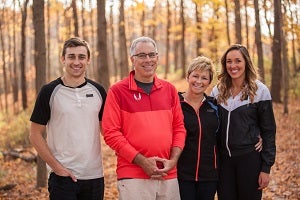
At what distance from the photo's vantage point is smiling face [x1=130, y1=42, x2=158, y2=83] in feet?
12.3

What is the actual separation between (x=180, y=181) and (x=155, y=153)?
2.03ft

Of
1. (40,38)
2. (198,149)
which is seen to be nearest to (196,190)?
(198,149)

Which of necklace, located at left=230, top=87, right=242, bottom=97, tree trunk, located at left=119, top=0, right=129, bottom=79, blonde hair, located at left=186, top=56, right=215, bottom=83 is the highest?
tree trunk, located at left=119, top=0, right=129, bottom=79

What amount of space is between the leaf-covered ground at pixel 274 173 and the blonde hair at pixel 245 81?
359 cm

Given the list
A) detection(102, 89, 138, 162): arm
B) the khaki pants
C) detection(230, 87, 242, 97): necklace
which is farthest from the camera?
detection(230, 87, 242, 97): necklace

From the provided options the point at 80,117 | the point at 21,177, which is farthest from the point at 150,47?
the point at 21,177

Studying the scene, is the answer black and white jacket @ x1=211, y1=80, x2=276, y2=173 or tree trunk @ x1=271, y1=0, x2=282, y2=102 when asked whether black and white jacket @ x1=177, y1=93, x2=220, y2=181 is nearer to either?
black and white jacket @ x1=211, y1=80, x2=276, y2=173

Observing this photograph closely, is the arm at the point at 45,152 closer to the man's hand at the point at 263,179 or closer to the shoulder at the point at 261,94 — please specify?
the man's hand at the point at 263,179

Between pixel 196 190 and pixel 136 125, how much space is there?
44.5 inches

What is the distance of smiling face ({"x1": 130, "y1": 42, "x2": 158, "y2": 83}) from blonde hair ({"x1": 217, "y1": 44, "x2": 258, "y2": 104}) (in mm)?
1025

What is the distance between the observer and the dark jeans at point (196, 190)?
4.06 meters

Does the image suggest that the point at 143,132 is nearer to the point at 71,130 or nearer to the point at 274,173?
the point at 71,130

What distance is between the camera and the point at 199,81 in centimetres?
414

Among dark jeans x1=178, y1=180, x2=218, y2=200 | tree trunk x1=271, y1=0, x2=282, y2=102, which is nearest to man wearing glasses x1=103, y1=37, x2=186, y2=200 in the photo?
dark jeans x1=178, y1=180, x2=218, y2=200
